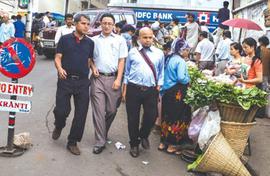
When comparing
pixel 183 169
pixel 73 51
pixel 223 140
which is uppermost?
pixel 73 51

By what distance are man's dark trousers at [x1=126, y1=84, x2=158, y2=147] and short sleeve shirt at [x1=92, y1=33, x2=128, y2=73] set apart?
40cm

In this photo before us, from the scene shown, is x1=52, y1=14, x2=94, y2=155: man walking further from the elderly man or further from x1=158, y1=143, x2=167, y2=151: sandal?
x1=158, y1=143, x2=167, y2=151: sandal

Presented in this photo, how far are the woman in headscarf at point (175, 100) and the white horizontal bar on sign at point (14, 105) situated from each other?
2.04 meters

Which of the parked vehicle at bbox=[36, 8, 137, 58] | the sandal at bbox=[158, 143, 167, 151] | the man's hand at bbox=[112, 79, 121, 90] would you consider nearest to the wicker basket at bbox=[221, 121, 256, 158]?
the sandal at bbox=[158, 143, 167, 151]

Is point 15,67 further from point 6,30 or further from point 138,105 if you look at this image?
point 6,30

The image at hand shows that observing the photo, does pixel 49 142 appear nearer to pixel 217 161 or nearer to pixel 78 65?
pixel 78 65

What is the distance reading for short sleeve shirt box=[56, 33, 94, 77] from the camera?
5.88 meters

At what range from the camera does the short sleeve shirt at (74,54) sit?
5879 millimetres

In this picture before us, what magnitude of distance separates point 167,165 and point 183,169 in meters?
0.24

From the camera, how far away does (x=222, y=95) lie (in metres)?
5.72

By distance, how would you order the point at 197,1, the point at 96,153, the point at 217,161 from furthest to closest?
1. the point at 197,1
2. the point at 96,153
3. the point at 217,161

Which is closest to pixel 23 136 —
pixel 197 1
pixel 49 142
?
pixel 49 142

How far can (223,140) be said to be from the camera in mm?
5535

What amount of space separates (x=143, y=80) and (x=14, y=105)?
1.75m
